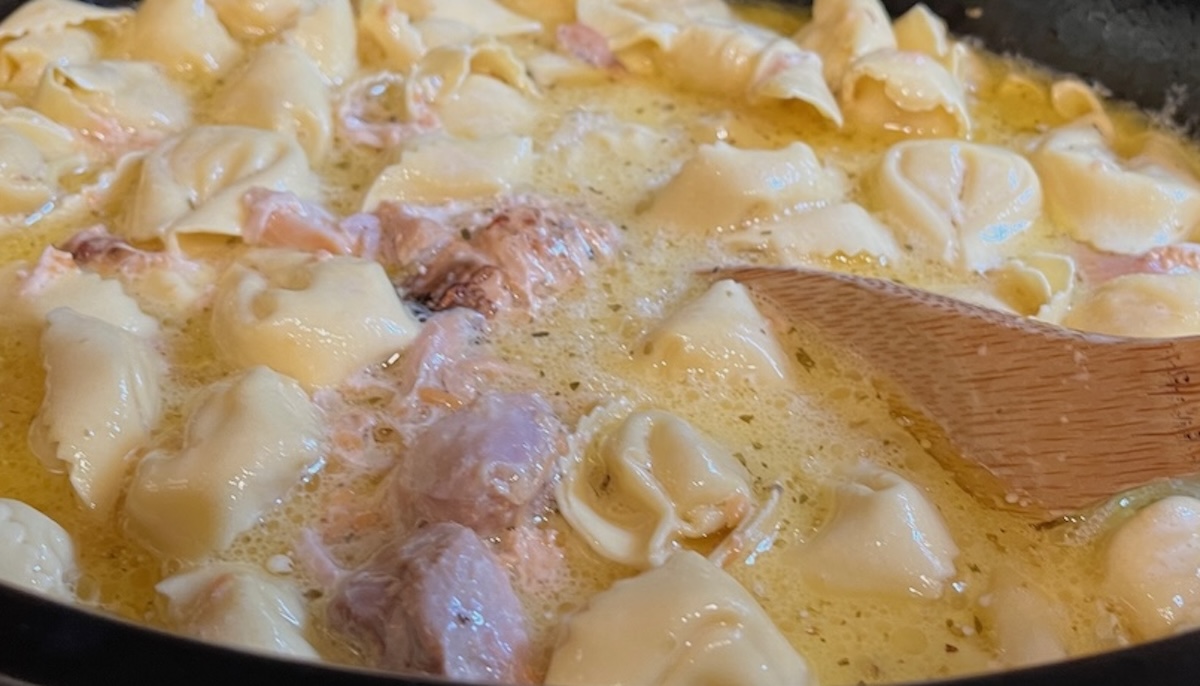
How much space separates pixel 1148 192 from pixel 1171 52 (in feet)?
2.12

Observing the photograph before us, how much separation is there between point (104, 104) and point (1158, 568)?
2.64 metres

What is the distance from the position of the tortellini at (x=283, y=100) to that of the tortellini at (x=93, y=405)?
2.80 ft

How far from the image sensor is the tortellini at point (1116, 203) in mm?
2809

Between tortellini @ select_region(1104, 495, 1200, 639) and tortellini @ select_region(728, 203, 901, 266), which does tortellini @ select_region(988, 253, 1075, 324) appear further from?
tortellini @ select_region(1104, 495, 1200, 639)

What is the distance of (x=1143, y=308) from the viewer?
2.50m

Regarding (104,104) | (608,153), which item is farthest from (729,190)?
(104,104)

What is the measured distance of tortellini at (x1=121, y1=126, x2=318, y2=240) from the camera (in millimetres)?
2518

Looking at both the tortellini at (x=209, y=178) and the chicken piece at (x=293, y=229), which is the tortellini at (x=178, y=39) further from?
the chicken piece at (x=293, y=229)

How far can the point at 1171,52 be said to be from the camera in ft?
10.5

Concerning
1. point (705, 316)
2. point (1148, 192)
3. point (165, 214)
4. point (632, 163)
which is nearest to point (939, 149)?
point (1148, 192)

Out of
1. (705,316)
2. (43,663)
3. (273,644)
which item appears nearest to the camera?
(43,663)

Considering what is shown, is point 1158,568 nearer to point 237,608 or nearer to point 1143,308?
point 1143,308

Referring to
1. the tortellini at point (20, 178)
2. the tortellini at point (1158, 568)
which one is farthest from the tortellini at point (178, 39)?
the tortellini at point (1158, 568)

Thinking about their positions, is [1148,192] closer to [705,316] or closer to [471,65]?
[705,316]
